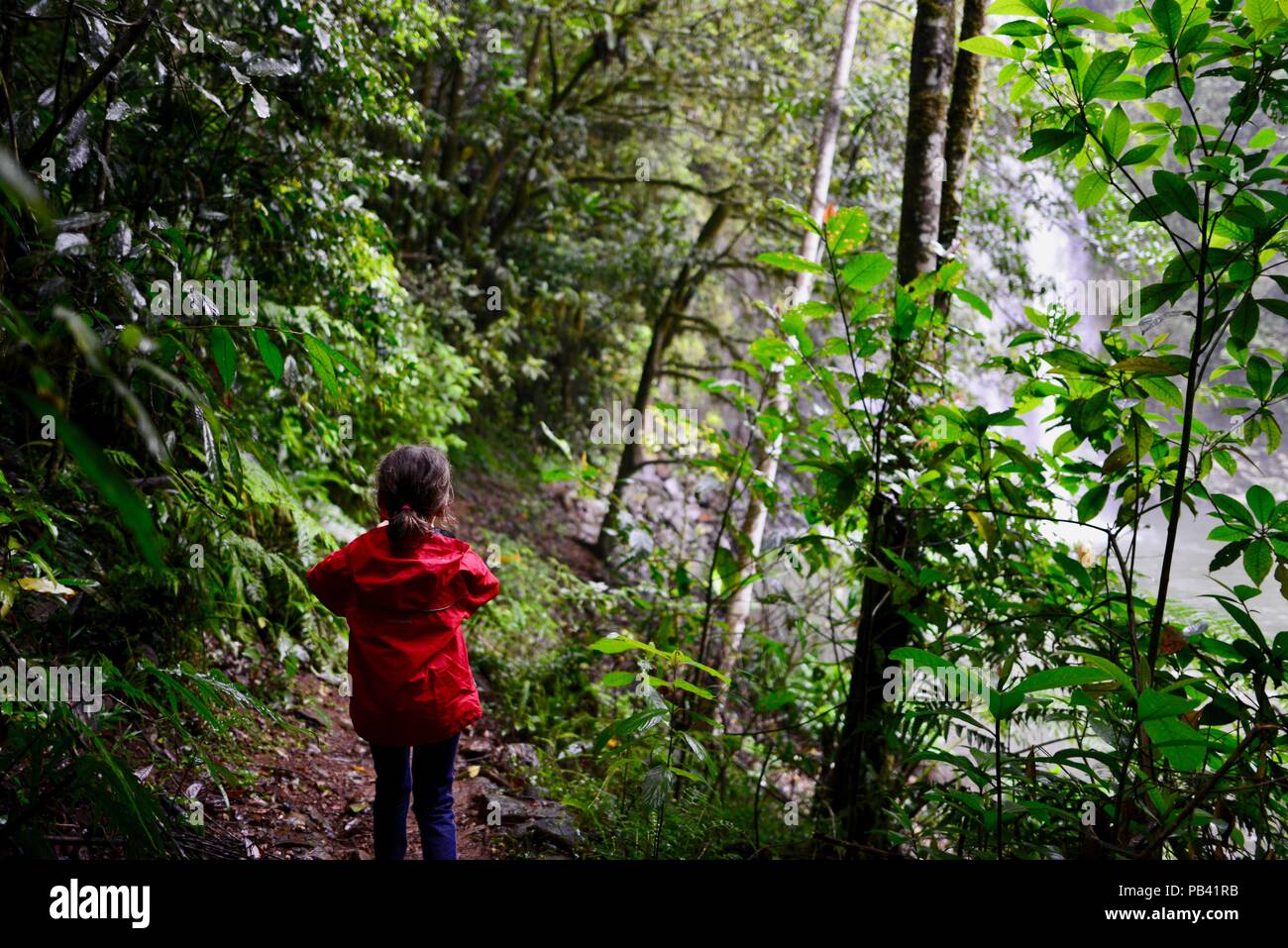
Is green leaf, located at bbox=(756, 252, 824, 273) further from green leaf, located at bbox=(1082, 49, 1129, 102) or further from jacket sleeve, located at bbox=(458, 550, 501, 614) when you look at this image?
jacket sleeve, located at bbox=(458, 550, 501, 614)

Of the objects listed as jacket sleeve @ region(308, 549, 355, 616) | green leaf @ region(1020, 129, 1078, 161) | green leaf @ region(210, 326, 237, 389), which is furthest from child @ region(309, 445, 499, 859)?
green leaf @ region(1020, 129, 1078, 161)

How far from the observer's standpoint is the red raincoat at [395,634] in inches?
109

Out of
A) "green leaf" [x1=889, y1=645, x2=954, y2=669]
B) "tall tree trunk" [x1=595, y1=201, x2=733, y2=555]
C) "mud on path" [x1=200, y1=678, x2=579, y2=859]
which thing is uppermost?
"tall tree trunk" [x1=595, y1=201, x2=733, y2=555]

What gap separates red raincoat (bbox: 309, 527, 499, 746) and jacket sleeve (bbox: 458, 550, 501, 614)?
0.20 ft

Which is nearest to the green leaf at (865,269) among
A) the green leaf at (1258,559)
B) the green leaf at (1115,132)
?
the green leaf at (1115,132)

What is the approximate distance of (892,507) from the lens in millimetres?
3232

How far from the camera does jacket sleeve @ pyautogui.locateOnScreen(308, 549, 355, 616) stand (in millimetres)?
2756

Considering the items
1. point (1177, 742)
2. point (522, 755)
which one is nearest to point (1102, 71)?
point (1177, 742)

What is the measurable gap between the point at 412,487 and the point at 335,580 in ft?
1.32

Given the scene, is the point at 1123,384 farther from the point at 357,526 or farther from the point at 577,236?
the point at 577,236

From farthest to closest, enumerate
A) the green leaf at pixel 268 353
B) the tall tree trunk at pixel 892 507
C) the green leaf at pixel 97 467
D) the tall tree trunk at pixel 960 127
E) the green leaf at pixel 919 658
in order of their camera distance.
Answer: the tall tree trunk at pixel 960 127 → the tall tree trunk at pixel 892 507 → the green leaf at pixel 919 658 → the green leaf at pixel 268 353 → the green leaf at pixel 97 467

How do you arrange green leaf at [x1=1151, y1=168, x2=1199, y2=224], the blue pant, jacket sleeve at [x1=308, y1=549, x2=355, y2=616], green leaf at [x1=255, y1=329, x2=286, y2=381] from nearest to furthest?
green leaf at [x1=255, y1=329, x2=286, y2=381], green leaf at [x1=1151, y1=168, x2=1199, y2=224], jacket sleeve at [x1=308, y1=549, x2=355, y2=616], the blue pant

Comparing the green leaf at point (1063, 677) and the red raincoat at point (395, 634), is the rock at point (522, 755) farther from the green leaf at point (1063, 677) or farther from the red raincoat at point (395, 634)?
the green leaf at point (1063, 677)
